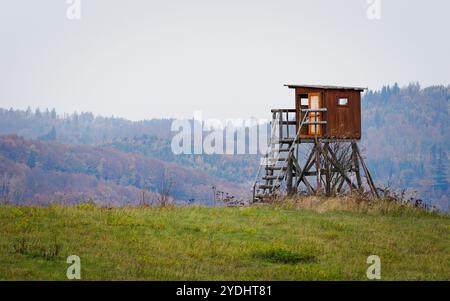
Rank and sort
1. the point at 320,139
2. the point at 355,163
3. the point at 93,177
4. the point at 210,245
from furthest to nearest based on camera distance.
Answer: the point at 93,177 < the point at 355,163 < the point at 320,139 < the point at 210,245

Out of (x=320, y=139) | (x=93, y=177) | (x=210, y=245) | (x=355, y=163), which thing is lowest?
→ (x=93, y=177)

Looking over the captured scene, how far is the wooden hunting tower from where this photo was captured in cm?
3566

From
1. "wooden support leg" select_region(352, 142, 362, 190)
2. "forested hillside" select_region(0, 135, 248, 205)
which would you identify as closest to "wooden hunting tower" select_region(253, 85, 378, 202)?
"wooden support leg" select_region(352, 142, 362, 190)

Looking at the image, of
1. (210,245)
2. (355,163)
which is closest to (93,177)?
(355,163)

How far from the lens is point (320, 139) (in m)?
35.9

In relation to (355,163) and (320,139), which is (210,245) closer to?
(320,139)

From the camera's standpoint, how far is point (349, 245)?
795 inches

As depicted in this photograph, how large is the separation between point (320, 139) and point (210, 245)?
1787cm

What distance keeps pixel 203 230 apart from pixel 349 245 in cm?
417

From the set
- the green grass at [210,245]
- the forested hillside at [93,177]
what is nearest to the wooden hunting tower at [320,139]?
the green grass at [210,245]

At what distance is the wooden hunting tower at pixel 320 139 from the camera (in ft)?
117
